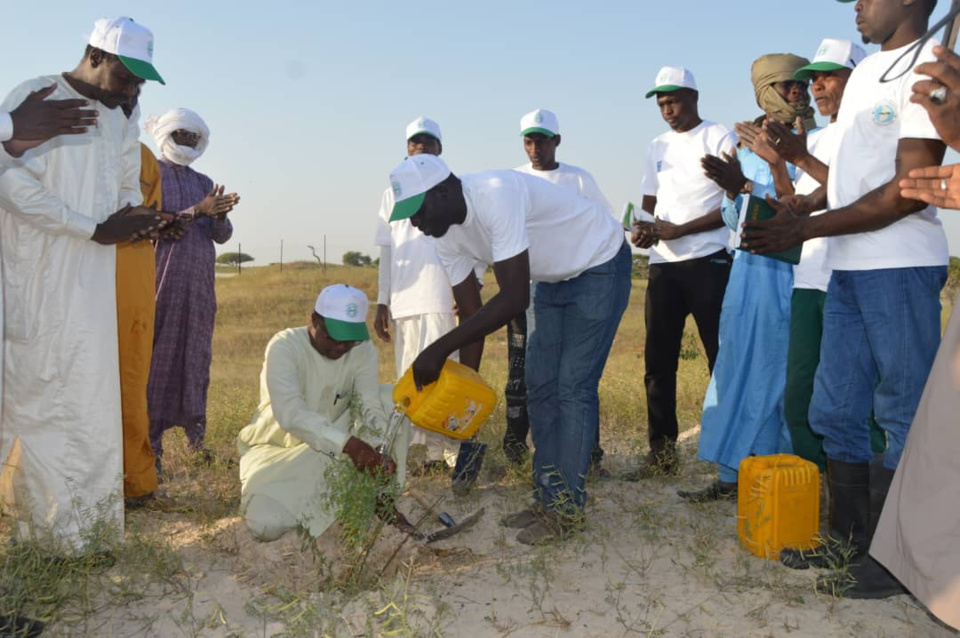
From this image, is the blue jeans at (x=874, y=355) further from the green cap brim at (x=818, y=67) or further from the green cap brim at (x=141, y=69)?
the green cap brim at (x=141, y=69)

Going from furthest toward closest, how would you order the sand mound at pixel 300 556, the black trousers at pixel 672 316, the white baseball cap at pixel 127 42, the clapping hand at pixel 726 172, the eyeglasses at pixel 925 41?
the black trousers at pixel 672 316, the clapping hand at pixel 726 172, the white baseball cap at pixel 127 42, the sand mound at pixel 300 556, the eyeglasses at pixel 925 41

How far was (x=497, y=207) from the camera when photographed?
384 centimetres

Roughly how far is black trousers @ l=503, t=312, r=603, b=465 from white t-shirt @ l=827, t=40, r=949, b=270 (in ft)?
7.26

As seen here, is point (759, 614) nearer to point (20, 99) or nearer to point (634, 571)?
point (634, 571)

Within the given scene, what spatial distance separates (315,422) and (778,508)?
2.10 m

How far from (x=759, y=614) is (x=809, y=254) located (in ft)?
5.87

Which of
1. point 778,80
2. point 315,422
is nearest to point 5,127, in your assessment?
point 315,422

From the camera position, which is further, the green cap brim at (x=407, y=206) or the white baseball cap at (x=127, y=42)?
the white baseball cap at (x=127, y=42)

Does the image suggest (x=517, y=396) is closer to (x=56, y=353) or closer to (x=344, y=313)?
(x=344, y=313)

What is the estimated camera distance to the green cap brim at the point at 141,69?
3.90 metres

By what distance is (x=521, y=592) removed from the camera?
3521 millimetres

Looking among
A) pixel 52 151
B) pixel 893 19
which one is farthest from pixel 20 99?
pixel 893 19

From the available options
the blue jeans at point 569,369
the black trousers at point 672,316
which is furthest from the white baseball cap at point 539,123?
the blue jeans at point 569,369

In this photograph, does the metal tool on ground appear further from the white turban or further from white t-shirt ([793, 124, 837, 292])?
the white turban
